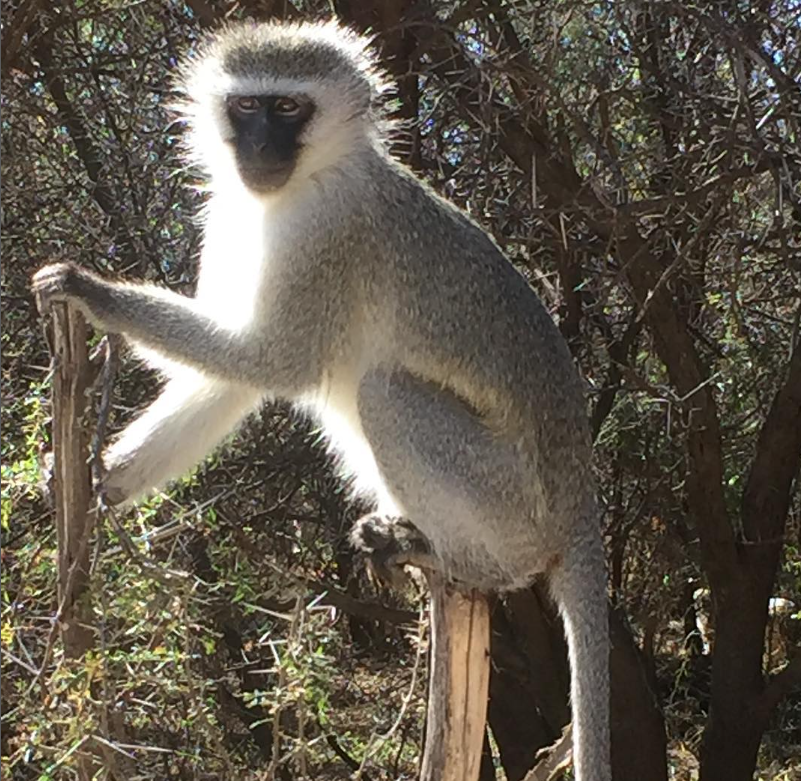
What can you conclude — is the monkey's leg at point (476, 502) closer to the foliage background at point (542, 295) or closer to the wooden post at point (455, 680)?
the wooden post at point (455, 680)

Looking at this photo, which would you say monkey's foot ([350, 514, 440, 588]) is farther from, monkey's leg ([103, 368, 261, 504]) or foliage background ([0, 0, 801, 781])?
monkey's leg ([103, 368, 261, 504])

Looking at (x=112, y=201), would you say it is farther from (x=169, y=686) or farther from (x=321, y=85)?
(x=169, y=686)

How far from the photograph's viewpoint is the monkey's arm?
3.70m

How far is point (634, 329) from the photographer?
573 cm

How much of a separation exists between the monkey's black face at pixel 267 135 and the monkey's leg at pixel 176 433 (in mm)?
656

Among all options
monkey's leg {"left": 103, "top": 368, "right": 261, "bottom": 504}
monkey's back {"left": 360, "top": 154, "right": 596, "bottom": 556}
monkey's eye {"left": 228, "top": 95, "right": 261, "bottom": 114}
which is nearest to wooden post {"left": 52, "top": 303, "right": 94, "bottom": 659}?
monkey's leg {"left": 103, "top": 368, "right": 261, "bottom": 504}

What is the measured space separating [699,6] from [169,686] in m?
3.15

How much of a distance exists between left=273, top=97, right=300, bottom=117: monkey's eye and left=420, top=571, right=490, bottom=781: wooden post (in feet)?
4.59

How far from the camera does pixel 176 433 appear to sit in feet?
13.4

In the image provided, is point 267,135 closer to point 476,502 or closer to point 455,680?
point 476,502

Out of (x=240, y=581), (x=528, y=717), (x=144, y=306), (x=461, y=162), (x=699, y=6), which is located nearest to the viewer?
(x=144, y=306)

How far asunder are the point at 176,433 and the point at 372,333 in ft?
2.33

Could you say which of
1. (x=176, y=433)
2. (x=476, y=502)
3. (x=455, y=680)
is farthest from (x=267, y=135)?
(x=455, y=680)

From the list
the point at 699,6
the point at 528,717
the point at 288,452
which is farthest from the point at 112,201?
the point at 528,717
